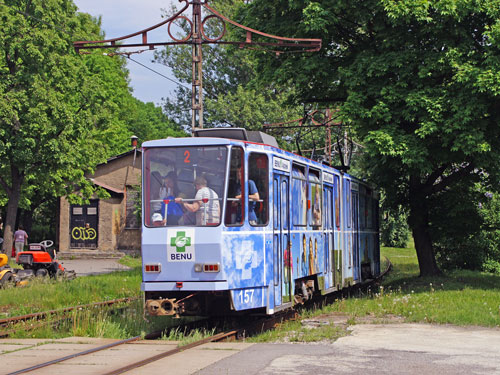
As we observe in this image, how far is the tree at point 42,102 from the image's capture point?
107 ft

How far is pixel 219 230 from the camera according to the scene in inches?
469

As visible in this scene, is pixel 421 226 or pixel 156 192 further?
pixel 421 226

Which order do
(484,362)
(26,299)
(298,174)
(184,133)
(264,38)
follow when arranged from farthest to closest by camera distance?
(184,133) → (264,38) → (26,299) → (298,174) → (484,362)

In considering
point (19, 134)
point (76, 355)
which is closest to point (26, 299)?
point (76, 355)

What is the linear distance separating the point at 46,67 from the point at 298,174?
2180 cm

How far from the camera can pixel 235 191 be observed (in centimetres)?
1220

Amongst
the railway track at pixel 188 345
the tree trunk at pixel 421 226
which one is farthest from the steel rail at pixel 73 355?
the tree trunk at pixel 421 226

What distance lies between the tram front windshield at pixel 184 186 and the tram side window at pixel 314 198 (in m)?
3.73

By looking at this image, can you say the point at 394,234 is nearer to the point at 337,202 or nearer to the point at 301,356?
the point at 337,202

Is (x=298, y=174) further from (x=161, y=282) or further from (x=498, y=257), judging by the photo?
(x=498, y=257)

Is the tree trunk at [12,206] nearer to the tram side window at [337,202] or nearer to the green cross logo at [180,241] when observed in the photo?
the tram side window at [337,202]

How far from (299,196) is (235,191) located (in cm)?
272

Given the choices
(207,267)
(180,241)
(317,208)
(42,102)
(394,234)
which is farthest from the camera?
(394,234)

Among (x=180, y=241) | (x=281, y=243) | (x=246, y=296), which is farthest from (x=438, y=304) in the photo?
(x=180, y=241)
